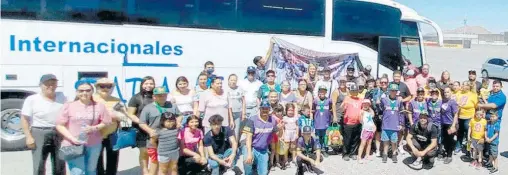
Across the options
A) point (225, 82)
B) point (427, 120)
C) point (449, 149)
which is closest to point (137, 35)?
point (225, 82)

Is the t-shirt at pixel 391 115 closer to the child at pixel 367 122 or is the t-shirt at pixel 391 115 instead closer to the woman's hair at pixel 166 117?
the child at pixel 367 122

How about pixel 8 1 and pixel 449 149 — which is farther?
pixel 449 149

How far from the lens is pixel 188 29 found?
7.98m

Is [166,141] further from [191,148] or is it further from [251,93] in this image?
[251,93]

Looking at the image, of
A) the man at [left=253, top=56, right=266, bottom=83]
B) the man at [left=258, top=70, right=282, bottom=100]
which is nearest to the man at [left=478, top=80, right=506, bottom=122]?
the man at [left=258, top=70, right=282, bottom=100]

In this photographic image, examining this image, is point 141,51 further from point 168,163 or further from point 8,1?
point 168,163

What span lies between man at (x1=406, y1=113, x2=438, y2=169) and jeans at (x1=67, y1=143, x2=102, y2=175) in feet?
16.3

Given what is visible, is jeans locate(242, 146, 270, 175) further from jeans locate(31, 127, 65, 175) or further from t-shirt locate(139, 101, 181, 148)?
jeans locate(31, 127, 65, 175)

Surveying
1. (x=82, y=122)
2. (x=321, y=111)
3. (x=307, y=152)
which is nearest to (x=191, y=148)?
(x=82, y=122)

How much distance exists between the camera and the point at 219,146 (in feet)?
19.6

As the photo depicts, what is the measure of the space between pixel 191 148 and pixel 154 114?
2.65ft

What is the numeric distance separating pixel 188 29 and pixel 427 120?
14.6ft

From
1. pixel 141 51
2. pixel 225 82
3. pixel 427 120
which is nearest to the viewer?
pixel 427 120

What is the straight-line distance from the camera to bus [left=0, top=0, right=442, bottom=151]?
686 cm
